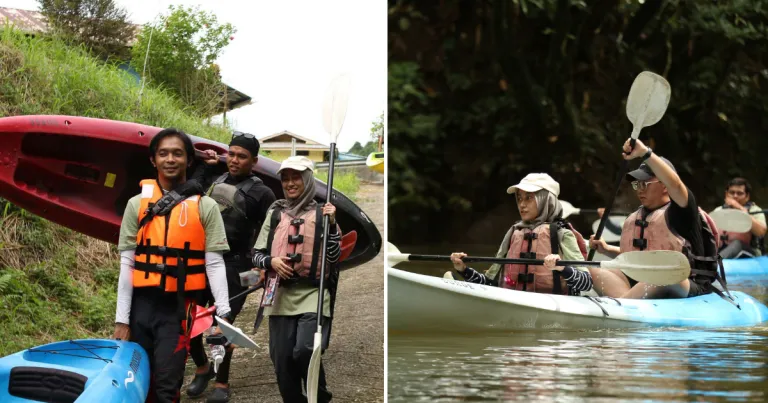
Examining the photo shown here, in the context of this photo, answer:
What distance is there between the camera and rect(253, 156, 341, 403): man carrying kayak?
262 centimetres

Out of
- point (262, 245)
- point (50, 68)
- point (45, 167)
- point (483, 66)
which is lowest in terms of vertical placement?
point (262, 245)

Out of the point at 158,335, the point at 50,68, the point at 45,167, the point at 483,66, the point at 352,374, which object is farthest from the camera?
the point at 483,66

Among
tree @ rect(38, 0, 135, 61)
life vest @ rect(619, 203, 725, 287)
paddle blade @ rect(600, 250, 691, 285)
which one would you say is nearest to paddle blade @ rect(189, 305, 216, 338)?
paddle blade @ rect(600, 250, 691, 285)

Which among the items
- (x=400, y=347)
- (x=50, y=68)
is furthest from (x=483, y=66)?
(x=400, y=347)

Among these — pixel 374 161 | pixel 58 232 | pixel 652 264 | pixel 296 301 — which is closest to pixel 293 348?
pixel 296 301

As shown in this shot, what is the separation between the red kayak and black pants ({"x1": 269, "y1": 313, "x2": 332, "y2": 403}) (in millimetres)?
1116

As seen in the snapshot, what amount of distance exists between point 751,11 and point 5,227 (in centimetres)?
694

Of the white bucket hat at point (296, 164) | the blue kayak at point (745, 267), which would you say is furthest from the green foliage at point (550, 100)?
the white bucket hat at point (296, 164)

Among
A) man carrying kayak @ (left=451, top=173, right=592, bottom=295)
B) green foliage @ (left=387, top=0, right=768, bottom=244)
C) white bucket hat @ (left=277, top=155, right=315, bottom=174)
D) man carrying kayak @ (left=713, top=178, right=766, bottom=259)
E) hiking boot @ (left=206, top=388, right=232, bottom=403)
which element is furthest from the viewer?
green foliage @ (left=387, top=0, right=768, bottom=244)

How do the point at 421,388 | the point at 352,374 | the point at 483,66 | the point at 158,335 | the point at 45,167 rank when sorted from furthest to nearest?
the point at 483,66, the point at 45,167, the point at 352,374, the point at 421,388, the point at 158,335

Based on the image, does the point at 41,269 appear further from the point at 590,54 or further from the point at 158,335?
the point at 590,54

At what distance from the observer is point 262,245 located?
2.76 meters

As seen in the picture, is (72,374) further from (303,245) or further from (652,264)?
(652,264)

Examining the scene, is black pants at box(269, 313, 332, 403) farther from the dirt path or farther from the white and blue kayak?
the white and blue kayak
